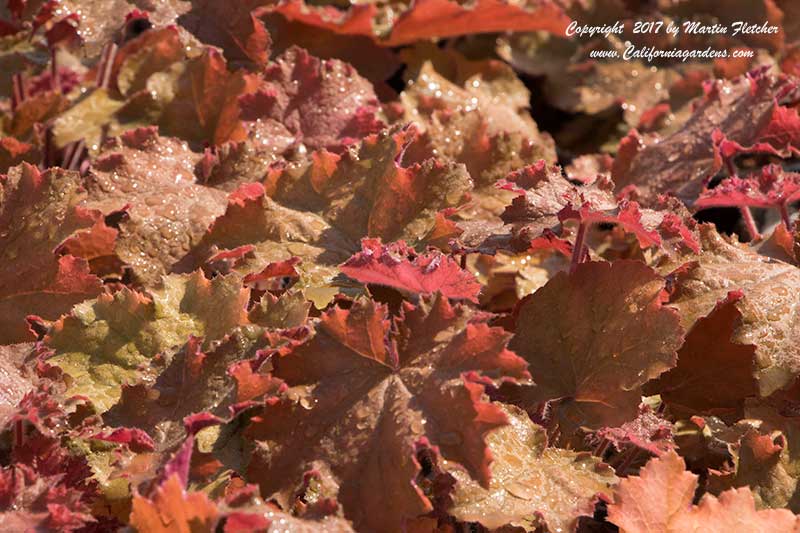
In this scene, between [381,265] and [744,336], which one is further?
[744,336]

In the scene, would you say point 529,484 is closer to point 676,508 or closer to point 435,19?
point 676,508

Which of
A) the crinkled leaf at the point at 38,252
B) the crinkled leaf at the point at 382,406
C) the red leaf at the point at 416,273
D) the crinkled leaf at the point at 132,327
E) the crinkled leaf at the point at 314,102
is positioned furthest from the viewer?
the crinkled leaf at the point at 314,102

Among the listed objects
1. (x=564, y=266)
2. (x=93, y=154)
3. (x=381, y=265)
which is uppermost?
(x=381, y=265)

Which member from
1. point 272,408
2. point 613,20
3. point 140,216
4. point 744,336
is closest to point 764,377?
point 744,336

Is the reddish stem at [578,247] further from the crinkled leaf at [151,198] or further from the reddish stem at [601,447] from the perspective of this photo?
the crinkled leaf at [151,198]

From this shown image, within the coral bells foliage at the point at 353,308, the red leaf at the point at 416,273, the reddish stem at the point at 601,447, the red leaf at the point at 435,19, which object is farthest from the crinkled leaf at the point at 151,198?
the reddish stem at the point at 601,447

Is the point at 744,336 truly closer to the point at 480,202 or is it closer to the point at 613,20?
the point at 480,202

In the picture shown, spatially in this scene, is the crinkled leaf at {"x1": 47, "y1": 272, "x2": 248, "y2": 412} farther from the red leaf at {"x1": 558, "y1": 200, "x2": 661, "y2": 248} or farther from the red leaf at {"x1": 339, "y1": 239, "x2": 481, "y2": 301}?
the red leaf at {"x1": 558, "y1": 200, "x2": 661, "y2": 248}

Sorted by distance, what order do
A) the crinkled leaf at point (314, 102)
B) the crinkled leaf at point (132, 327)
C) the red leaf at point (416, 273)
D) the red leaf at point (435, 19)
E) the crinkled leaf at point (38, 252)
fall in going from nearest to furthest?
1. the red leaf at point (416, 273)
2. the crinkled leaf at point (132, 327)
3. the crinkled leaf at point (38, 252)
4. the crinkled leaf at point (314, 102)
5. the red leaf at point (435, 19)
